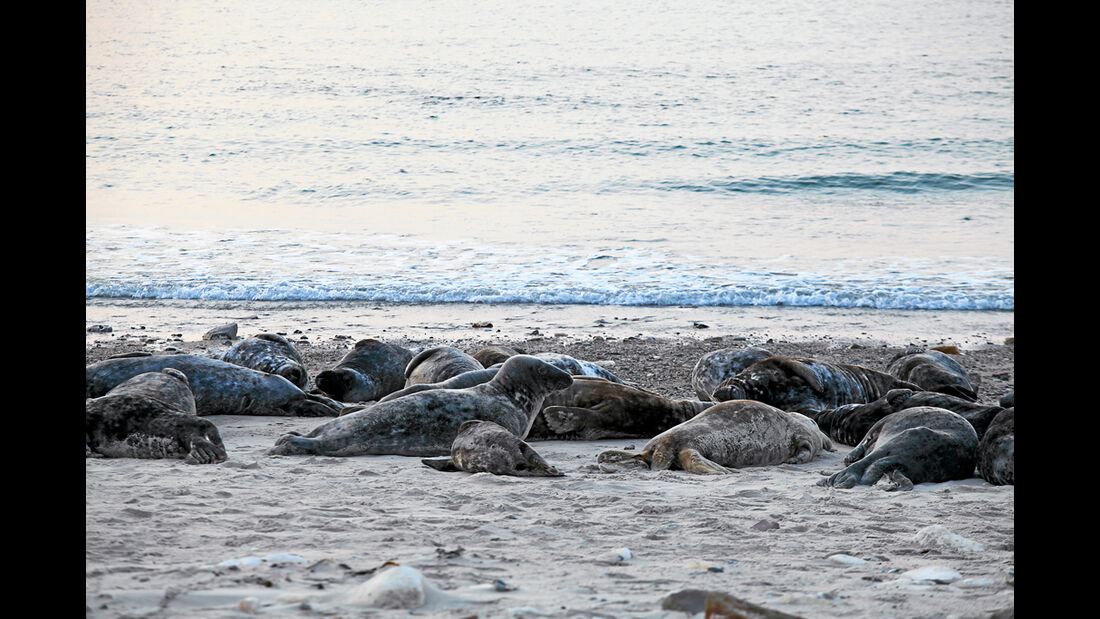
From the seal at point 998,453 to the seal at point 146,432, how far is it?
136 inches

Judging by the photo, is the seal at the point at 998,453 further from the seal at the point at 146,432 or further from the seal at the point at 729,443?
the seal at the point at 146,432

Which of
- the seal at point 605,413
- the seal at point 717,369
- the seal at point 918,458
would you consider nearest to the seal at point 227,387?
the seal at point 605,413

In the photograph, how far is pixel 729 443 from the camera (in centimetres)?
501

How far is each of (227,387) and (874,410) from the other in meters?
3.84

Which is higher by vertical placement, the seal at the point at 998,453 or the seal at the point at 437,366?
the seal at the point at 437,366

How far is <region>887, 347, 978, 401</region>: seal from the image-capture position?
6.96m

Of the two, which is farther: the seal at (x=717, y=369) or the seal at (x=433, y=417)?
the seal at (x=717, y=369)

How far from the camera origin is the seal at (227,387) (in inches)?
243

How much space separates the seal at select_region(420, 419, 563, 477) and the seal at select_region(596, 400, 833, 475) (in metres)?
0.43

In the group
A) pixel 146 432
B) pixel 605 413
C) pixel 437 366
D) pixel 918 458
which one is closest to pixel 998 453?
pixel 918 458

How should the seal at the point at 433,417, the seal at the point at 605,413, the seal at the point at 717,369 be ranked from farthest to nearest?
1. the seal at the point at 717,369
2. the seal at the point at 605,413
3. the seal at the point at 433,417

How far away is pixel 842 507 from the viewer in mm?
3973
